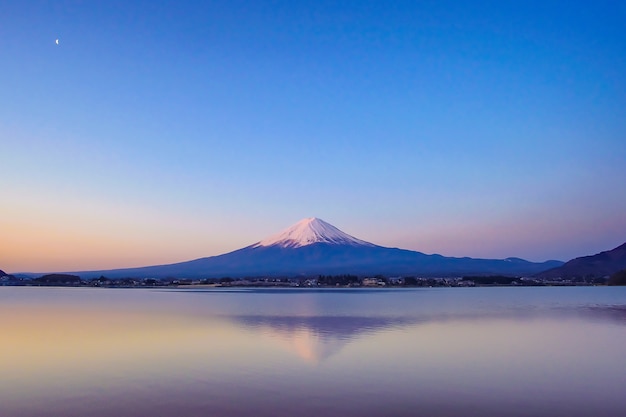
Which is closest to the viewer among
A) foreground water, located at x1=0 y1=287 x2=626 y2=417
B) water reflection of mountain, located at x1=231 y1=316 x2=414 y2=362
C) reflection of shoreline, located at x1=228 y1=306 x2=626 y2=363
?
foreground water, located at x1=0 y1=287 x2=626 y2=417

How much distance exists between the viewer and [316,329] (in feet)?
51.7

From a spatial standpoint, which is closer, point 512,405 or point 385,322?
point 512,405

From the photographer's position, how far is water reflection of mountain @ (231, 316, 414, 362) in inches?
468

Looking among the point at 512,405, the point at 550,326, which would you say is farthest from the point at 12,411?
the point at 550,326

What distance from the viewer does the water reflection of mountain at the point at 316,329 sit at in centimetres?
1189

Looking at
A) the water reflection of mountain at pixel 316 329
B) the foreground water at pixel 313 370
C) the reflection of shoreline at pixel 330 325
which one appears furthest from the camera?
the reflection of shoreline at pixel 330 325

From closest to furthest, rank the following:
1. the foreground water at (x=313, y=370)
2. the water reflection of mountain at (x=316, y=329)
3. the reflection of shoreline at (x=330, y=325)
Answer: the foreground water at (x=313, y=370) < the water reflection of mountain at (x=316, y=329) < the reflection of shoreline at (x=330, y=325)

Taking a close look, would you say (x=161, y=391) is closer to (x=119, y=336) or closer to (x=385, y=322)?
(x=119, y=336)

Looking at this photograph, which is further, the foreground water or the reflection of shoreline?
the reflection of shoreline

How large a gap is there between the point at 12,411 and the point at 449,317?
1628 cm

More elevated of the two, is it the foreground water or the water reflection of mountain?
the water reflection of mountain

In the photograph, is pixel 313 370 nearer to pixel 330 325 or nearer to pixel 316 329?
pixel 316 329

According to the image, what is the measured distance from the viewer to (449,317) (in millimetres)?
20500

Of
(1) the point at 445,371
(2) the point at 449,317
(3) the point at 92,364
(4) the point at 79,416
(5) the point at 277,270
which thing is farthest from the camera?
(5) the point at 277,270
